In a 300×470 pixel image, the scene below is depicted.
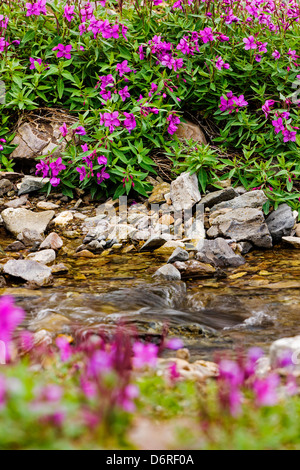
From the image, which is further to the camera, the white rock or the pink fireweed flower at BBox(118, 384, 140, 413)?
the white rock

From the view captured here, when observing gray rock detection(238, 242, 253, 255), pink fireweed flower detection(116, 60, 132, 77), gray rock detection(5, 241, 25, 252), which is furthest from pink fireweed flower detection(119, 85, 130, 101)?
gray rock detection(238, 242, 253, 255)

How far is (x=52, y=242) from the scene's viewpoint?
5.05 m

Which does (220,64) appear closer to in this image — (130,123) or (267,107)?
(267,107)

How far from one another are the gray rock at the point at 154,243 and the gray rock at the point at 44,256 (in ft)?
3.15

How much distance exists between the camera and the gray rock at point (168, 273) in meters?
4.27

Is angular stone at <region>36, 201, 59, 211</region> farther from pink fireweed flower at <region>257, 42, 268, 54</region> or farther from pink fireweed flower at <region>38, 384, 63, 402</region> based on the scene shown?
pink fireweed flower at <region>38, 384, 63, 402</region>

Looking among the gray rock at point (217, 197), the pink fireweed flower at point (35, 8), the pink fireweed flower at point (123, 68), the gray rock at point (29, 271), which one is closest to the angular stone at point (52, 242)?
the gray rock at point (29, 271)

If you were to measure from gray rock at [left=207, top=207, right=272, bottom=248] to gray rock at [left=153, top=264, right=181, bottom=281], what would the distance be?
3.57ft

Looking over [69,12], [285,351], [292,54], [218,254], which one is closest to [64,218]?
[218,254]

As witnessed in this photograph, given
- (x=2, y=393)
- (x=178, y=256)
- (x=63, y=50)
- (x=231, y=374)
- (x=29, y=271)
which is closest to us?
(x=2, y=393)

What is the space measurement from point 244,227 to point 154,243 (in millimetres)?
1021

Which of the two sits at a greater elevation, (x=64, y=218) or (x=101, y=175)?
(x=101, y=175)

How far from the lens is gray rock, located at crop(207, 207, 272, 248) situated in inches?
201
